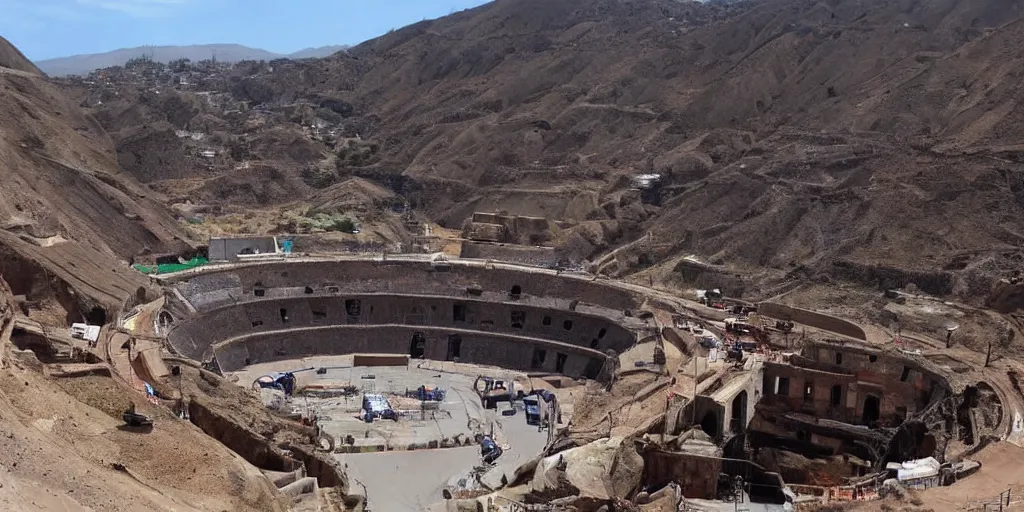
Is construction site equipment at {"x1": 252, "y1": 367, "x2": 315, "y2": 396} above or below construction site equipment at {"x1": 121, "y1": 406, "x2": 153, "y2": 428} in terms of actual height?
below

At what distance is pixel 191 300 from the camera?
61.5 meters

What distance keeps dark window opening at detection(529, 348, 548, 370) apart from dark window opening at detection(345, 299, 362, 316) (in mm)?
13463

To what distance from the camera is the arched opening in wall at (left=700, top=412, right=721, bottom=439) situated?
42.7 m

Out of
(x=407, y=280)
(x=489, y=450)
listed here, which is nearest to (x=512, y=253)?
(x=407, y=280)

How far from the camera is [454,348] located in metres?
65.1

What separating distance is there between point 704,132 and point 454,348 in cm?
4695

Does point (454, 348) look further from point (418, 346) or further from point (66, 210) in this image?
point (66, 210)

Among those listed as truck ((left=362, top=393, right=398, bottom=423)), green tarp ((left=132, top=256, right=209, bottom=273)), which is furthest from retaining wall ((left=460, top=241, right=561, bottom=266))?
truck ((left=362, top=393, right=398, bottom=423))

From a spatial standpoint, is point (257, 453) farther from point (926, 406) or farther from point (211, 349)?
point (926, 406)

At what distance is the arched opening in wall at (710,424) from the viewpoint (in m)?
42.7

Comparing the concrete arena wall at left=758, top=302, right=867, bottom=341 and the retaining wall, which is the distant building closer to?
the retaining wall

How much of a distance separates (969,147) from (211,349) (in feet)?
191

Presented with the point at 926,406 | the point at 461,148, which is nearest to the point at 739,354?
the point at 926,406

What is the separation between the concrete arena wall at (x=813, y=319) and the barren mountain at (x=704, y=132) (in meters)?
9.14
